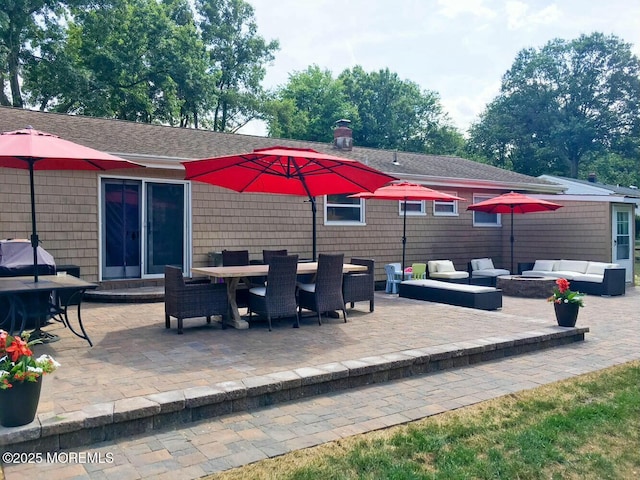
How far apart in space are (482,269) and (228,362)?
9.25m

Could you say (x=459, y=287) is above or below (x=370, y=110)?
below

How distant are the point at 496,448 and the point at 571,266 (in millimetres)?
9991

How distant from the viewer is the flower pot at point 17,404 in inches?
118

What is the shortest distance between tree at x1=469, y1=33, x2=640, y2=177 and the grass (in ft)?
115

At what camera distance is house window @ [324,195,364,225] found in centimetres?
1152

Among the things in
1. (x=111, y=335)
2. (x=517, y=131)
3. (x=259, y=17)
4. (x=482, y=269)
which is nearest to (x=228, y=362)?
(x=111, y=335)

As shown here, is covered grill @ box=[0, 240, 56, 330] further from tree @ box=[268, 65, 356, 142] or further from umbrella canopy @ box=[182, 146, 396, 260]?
tree @ box=[268, 65, 356, 142]

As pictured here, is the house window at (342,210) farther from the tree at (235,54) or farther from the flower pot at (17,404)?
the tree at (235,54)

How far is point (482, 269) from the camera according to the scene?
491 inches

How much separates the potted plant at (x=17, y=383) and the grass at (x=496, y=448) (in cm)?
129

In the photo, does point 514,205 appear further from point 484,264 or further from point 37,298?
point 37,298

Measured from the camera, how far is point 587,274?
11.4 metres

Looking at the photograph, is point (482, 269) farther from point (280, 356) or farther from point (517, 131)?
point (517, 131)

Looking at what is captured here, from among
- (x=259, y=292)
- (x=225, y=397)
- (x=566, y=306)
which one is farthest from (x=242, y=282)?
(x=566, y=306)
